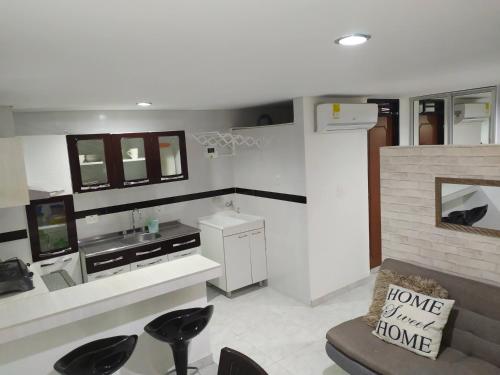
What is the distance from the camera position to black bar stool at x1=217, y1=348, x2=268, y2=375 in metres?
1.75

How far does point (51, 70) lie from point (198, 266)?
166 centimetres

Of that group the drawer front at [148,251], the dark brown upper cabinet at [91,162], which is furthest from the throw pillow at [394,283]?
the dark brown upper cabinet at [91,162]

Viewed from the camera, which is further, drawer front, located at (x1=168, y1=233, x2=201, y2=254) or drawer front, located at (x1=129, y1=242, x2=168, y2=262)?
drawer front, located at (x1=168, y1=233, x2=201, y2=254)

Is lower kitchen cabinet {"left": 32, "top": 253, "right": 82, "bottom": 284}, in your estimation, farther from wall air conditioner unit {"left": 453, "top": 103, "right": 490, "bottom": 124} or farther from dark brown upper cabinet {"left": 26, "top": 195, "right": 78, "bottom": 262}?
wall air conditioner unit {"left": 453, "top": 103, "right": 490, "bottom": 124}

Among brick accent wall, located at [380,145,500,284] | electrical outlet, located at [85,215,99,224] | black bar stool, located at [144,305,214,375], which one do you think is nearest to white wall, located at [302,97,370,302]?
brick accent wall, located at [380,145,500,284]

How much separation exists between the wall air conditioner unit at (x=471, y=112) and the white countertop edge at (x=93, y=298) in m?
3.69

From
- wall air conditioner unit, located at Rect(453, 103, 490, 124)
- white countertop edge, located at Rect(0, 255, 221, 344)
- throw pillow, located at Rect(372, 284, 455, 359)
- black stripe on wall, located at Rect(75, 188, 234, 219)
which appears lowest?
throw pillow, located at Rect(372, 284, 455, 359)

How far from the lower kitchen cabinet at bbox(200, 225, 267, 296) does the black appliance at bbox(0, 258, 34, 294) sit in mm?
2091

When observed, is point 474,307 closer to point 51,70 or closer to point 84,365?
point 84,365

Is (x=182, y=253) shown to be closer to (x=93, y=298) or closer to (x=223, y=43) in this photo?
(x=93, y=298)

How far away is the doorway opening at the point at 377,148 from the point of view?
4.85m

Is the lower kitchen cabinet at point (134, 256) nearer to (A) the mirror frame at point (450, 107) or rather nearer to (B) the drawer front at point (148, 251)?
(B) the drawer front at point (148, 251)

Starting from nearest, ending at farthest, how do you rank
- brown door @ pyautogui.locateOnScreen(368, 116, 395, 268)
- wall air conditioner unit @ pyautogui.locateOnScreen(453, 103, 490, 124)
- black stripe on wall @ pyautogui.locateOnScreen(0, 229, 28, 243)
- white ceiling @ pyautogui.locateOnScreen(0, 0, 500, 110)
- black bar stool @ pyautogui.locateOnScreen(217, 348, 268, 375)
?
1. white ceiling @ pyautogui.locateOnScreen(0, 0, 500, 110)
2. black bar stool @ pyautogui.locateOnScreen(217, 348, 268, 375)
3. black stripe on wall @ pyautogui.locateOnScreen(0, 229, 28, 243)
4. wall air conditioner unit @ pyautogui.locateOnScreen(453, 103, 490, 124)
5. brown door @ pyautogui.locateOnScreen(368, 116, 395, 268)

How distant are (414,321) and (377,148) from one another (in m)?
2.79
